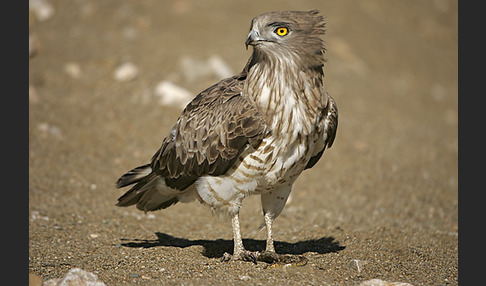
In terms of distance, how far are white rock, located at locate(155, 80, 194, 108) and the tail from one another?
5.08 m

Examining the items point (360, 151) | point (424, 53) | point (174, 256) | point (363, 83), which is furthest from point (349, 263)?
point (424, 53)

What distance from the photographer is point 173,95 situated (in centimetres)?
1264

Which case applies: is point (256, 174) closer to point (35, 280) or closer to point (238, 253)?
point (238, 253)

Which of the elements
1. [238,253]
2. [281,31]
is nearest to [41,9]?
[238,253]

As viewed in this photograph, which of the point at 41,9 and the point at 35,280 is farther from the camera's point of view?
the point at 41,9

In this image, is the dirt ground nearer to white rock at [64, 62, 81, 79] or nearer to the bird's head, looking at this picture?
white rock at [64, 62, 81, 79]

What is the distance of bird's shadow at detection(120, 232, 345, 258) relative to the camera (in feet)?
24.5

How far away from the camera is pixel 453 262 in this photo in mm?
7340

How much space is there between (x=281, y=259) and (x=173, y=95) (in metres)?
6.62

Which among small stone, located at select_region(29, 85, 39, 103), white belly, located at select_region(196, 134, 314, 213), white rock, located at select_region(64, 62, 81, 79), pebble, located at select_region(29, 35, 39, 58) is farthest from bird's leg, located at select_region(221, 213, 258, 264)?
pebble, located at select_region(29, 35, 39, 58)

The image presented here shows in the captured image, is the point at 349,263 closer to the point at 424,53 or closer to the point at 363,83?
the point at 363,83

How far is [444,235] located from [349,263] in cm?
268

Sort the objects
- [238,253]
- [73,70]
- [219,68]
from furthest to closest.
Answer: [73,70] → [219,68] → [238,253]

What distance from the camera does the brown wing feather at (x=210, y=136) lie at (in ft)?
20.2
